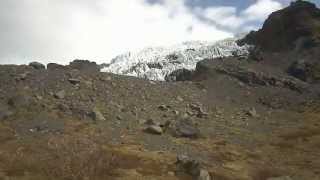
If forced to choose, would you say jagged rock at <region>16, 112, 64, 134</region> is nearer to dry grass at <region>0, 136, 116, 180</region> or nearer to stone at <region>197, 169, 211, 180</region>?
dry grass at <region>0, 136, 116, 180</region>

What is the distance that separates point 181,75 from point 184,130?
40011mm

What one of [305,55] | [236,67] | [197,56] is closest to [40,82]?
[236,67]

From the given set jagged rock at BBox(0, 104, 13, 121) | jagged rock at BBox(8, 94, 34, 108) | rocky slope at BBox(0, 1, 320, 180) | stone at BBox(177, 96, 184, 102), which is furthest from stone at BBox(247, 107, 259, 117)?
jagged rock at BBox(0, 104, 13, 121)

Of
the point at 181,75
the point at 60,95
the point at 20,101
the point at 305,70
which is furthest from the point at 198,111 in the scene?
the point at 181,75

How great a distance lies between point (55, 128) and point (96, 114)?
5179 millimetres

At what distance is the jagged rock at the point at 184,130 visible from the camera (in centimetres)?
4176

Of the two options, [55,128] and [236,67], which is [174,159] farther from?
[236,67]

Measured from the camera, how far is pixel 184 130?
4225cm

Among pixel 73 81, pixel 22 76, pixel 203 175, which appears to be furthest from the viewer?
pixel 73 81

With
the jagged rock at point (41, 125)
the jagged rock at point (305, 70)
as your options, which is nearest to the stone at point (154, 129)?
the jagged rock at point (41, 125)

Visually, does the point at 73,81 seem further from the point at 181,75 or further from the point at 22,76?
the point at 181,75

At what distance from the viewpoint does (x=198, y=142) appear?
4081cm

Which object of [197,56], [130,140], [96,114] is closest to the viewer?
[130,140]

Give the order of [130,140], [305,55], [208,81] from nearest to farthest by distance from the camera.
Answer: [130,140] → [208,81] → [305,55]
